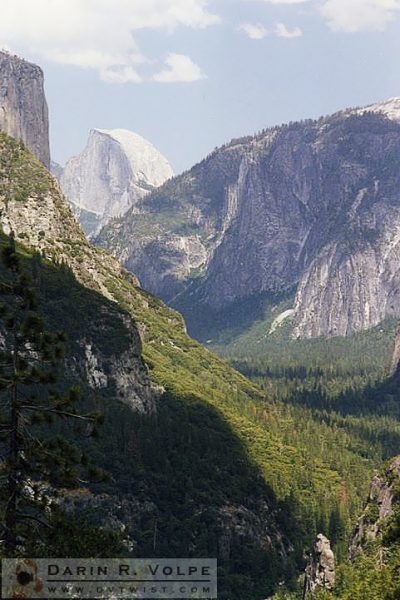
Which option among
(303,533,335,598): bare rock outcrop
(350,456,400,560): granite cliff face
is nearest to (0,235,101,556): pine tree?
(303,533,335,598): bare rock outcrop

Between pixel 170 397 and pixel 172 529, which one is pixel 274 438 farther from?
pixel 172 529

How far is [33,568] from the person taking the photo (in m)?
33.0

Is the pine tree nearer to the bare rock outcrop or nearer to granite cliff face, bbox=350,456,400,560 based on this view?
the bare rock outcrop

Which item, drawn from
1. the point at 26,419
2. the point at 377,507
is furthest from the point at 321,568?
the point at 26,419

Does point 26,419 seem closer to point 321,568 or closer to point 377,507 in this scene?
point 321,568

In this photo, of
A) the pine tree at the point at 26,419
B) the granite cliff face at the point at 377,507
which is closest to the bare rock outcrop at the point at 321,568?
the granite cliff face at the point at 377,507

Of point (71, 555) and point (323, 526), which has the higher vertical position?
point (71, 555)

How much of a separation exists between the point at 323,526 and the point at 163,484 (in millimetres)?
41051

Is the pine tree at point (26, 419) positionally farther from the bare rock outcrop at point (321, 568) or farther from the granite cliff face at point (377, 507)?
the granite cliff face at point (377, 507)

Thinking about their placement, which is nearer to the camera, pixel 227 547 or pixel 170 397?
pixel 227 547

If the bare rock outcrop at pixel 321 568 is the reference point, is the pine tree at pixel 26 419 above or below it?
above

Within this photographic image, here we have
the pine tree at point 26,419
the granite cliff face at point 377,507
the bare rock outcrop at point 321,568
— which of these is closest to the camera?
the pine tree at point 26,419

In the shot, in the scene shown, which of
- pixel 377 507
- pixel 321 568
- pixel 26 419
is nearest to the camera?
pixel 26 419

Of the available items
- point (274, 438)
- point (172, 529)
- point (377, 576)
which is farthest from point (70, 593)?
point (274, 438)
